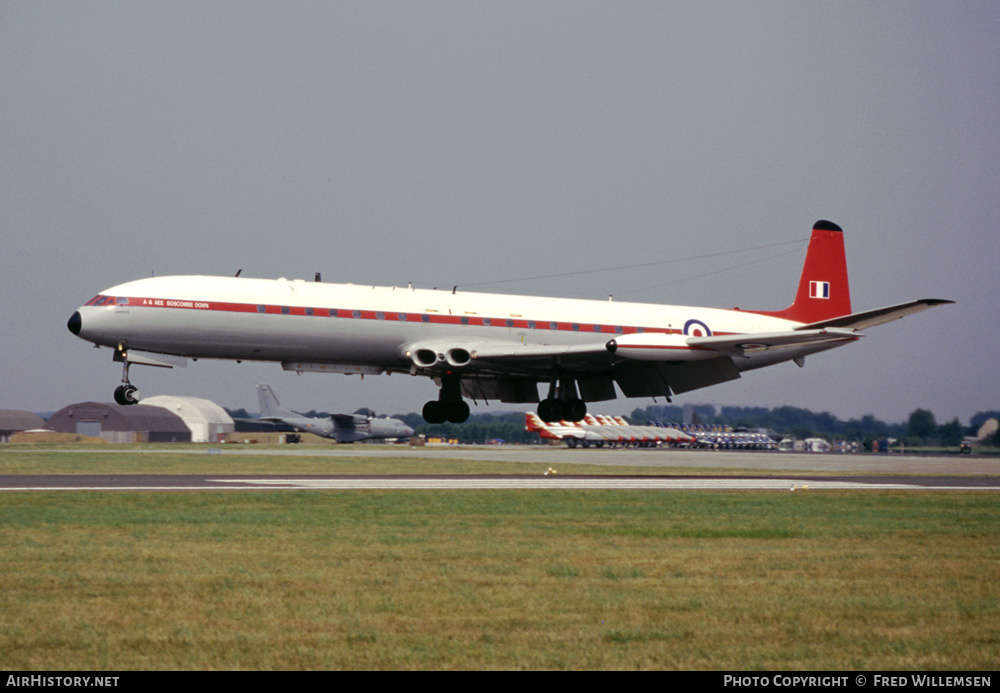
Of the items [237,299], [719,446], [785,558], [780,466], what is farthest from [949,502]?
[719,446]

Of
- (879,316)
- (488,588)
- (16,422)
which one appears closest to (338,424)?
(16,422)

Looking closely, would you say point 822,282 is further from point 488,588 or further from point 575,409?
point 488,588

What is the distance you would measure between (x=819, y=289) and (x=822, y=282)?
0.26m

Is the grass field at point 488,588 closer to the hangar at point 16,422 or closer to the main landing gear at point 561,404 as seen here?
the main landing gear at point 561,404

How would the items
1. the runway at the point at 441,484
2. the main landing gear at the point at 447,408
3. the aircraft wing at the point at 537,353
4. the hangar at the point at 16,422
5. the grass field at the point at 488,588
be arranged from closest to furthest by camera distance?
the grass field at the point at 488,588 → the runway at the point at 441,484 → the aircraft wing at the point at 537,353 → the main landing gear at the point at 447,408 → the hangar at the point at 16,422

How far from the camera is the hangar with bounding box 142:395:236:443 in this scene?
119 m

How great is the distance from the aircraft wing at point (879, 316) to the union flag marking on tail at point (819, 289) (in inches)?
192

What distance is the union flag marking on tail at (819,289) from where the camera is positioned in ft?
123

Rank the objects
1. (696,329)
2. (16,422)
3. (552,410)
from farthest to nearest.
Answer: (16,422)
(696,329)
(552,410)

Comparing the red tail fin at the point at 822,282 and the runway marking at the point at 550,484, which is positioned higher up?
the red tail fin at the point at 822,282

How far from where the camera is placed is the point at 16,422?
120125mm

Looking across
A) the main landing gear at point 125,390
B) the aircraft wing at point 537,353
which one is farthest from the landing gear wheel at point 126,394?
the aircraft wing at point 537,353

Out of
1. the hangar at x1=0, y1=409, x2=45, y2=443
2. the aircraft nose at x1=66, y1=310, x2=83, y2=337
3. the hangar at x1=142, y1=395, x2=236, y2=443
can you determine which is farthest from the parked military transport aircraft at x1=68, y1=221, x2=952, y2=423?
the hangar at x1=0, y1=409, x2=45, y2=443

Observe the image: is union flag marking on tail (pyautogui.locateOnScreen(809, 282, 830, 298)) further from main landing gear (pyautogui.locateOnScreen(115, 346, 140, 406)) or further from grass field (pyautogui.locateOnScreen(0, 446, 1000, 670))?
main landing gear (pyautogui.locateOnScreen(115, 346, 140, 406))
